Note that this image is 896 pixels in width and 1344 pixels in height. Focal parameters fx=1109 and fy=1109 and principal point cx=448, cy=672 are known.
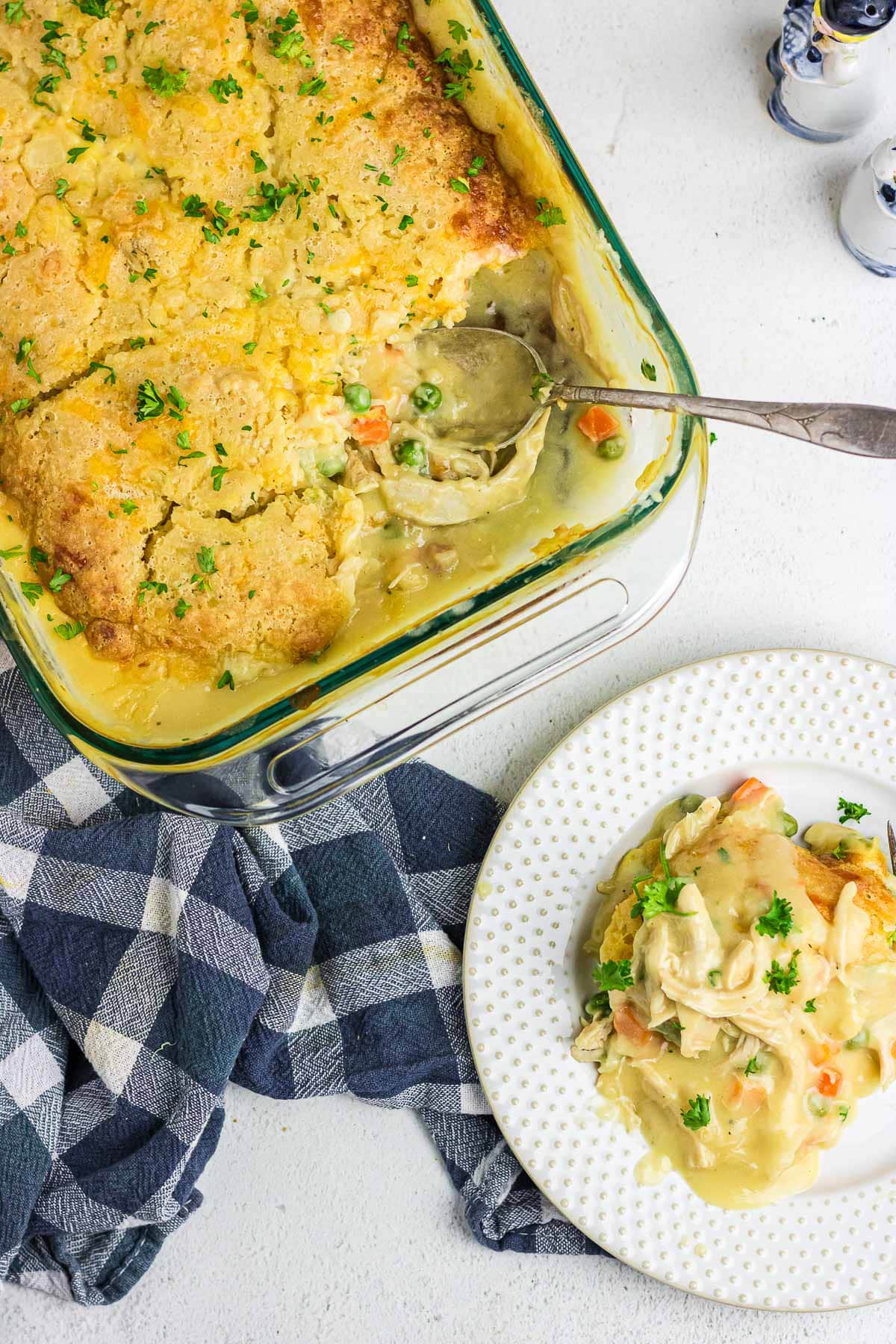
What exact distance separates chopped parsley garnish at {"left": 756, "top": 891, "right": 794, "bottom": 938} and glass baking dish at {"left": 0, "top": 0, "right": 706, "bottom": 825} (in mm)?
596

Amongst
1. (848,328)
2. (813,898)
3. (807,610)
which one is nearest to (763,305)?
(848,328)

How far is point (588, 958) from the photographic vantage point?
2301 mm

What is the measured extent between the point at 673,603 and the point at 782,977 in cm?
78

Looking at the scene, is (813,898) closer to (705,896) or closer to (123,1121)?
(705,896)

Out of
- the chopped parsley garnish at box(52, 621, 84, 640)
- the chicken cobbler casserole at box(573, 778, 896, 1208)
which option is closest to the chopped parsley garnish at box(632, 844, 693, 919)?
the chicken cobbler casserole at box(573, 778, 896, 1208)

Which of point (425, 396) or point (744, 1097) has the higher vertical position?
point (425, 396)

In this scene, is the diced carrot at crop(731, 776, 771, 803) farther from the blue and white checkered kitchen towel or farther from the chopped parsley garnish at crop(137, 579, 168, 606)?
the chopped parsley garnish at crop(137, 579, 168, 606)

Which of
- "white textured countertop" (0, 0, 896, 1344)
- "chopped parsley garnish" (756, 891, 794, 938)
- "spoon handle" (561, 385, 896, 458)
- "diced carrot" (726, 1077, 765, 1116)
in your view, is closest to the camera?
"spoon handle" (561, 385, 896, 458)

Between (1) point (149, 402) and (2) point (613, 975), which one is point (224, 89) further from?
(2) point (613, 975)

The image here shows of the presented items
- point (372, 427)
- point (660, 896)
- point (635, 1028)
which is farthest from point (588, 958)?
point (372, 427)

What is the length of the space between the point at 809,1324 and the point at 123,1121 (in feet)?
4.99

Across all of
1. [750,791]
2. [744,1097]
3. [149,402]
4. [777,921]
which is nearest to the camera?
[149,402]

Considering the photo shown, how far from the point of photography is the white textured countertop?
2344mm

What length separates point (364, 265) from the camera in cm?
179
